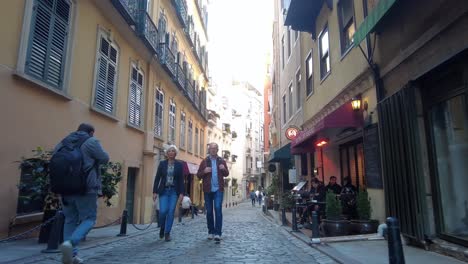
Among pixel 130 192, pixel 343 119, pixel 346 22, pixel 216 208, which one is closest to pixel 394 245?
pixel 216 208

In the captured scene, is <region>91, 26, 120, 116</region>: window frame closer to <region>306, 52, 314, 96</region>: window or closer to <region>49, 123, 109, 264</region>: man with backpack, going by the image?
<region>49, 123, 109, 264</region>: man with backpack

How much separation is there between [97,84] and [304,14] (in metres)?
8.08

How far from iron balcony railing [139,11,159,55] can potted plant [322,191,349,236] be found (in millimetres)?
8894

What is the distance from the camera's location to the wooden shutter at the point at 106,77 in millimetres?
11039

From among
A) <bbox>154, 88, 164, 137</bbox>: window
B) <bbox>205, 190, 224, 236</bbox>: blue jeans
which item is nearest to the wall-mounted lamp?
<bbox>205, 190, 224, 236</bbox>: blue jeans

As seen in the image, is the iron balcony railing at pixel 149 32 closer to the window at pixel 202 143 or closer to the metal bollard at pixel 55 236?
the metal bollard at pixel 55 236

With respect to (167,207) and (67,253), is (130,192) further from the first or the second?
(67,253)

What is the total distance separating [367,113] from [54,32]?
7.38 metres

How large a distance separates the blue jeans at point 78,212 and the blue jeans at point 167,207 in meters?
2.74

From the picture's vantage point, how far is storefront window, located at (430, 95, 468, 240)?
5.81 metres

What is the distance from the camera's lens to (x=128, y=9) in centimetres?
1230

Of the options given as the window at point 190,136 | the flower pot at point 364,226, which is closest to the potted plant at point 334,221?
the flower pot at point 364,226

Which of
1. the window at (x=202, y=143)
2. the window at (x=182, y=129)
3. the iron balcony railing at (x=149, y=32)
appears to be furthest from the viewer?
the window at (x=202, y=143)

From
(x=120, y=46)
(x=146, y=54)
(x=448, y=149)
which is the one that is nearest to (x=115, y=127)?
(x=120, y=46)
